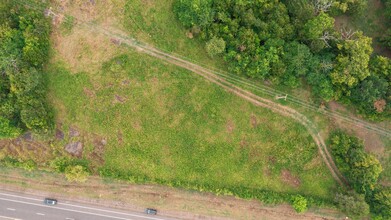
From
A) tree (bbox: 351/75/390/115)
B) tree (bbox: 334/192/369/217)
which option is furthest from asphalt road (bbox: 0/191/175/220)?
tree (bbox: 351/75/390/115)

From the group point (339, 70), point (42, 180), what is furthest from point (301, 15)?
point (42, 180)

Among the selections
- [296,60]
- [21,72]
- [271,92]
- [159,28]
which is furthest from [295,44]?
[21,72]

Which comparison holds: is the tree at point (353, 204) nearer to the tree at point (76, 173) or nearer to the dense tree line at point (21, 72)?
the tree at point (76, 173)

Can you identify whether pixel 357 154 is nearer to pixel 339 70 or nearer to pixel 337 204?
pixel 337 204

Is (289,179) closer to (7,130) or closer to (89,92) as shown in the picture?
(89,92)

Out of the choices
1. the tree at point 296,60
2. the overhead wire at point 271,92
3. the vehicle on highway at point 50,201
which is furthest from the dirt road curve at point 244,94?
the vehicle on highway at point 50,201

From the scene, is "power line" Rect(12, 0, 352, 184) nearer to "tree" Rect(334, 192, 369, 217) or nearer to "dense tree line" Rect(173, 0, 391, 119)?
"tree" Rect(334, 192, 369, 217)
